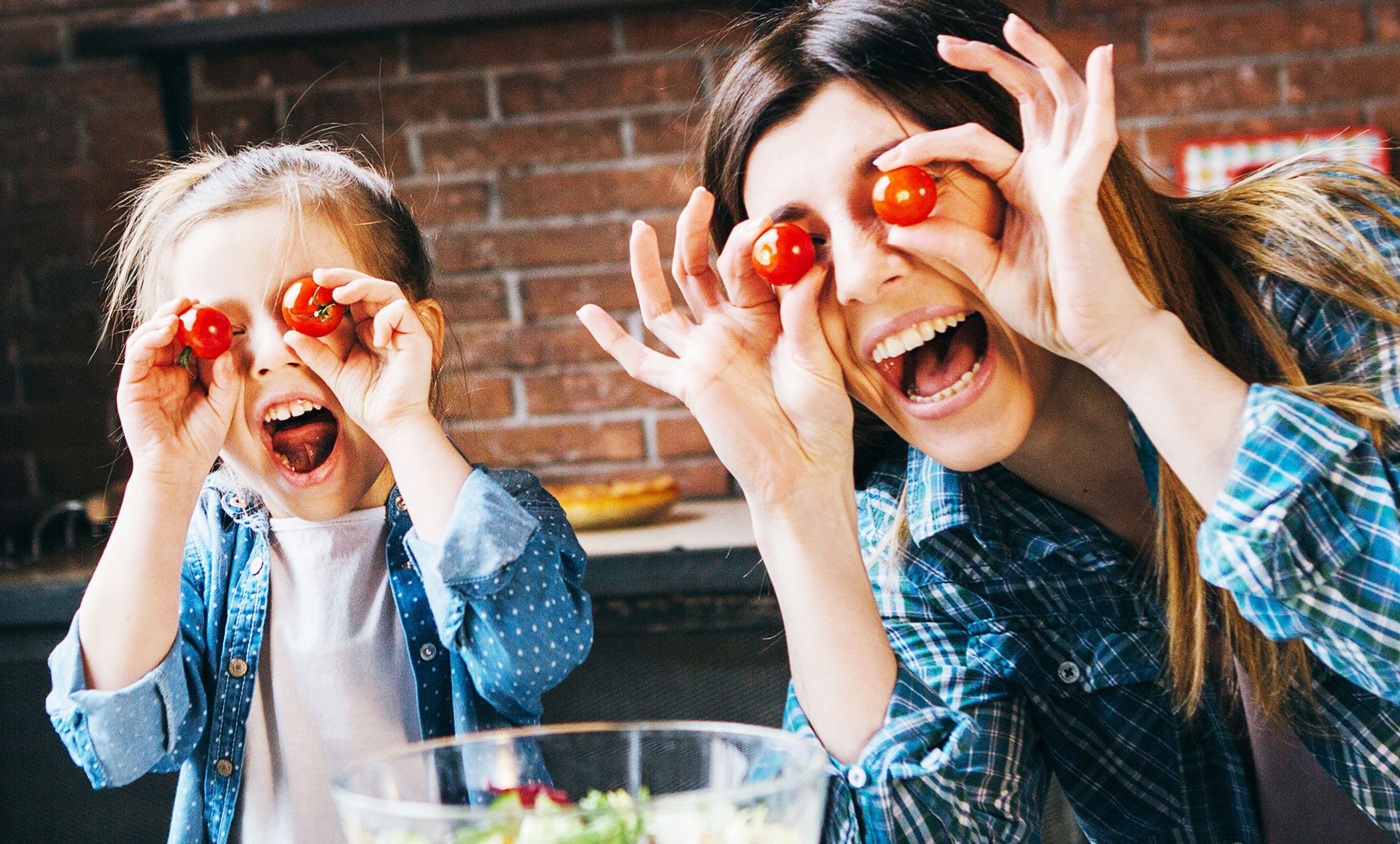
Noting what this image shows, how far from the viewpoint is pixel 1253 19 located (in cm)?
232

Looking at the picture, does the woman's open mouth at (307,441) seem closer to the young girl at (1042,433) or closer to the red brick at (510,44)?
the young girl at (1042,433)

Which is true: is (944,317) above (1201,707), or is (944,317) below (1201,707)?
above

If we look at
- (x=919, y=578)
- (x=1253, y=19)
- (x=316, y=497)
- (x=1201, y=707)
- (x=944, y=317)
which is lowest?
(x=1201, y=707)

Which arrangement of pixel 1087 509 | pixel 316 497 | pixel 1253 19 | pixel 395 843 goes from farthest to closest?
pixel 1253 19 < pixel 1087 509 < pixel 316 497 < pixel 395 843

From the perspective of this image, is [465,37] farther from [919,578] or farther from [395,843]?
[395,843]

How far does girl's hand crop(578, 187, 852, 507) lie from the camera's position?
965mm

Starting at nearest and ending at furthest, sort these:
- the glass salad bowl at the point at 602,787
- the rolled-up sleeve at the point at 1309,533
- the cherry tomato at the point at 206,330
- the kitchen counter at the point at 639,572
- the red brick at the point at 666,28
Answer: the glass salad bowl at the point at 602,787
the rolled-up sleeve at the point at 1309,533
the cherry tomato at the point at 206,330
the kitchen counter at the point at 639,572
the red brick at the point at 666,28

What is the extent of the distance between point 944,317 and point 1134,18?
1.63 metres

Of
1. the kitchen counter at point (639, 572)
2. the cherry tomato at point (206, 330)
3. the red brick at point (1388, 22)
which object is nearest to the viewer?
the cherry tomato at point (206, 330)

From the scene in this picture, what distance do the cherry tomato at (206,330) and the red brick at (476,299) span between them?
147 centimetres

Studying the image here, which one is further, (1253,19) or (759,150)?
(1253,19)

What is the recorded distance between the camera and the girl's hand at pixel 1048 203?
0.79m

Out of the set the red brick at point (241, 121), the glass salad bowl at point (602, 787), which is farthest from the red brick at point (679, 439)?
the glass salad bowl at point (602, 787)

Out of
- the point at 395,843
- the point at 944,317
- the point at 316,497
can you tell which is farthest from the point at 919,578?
the point at 395,843
